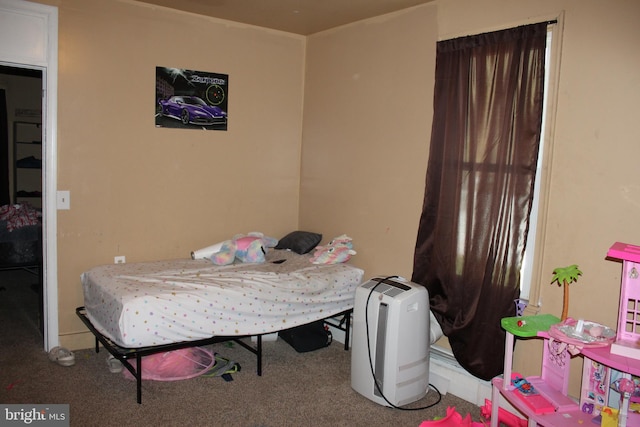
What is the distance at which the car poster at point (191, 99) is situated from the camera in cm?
380

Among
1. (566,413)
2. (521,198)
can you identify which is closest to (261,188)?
(521,198)

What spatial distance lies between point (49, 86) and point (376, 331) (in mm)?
2784

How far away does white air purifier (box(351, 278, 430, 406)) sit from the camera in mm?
2861

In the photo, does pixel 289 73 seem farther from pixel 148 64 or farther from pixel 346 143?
pixel 148 64

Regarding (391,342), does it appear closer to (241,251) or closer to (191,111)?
(241,251)

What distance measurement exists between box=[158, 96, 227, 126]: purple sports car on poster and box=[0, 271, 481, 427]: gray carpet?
1.88m

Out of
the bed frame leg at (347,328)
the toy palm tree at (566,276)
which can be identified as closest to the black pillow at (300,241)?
the bed frame leg at (347,328)

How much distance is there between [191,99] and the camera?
3.91m

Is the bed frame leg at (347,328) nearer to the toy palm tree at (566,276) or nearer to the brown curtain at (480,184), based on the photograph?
the brown curtain at (480,184)

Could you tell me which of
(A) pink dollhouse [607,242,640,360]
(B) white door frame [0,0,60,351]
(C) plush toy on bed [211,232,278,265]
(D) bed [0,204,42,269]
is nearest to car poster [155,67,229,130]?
(B) white door frame [0,0,60,351]

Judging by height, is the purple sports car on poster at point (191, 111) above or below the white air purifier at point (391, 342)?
above

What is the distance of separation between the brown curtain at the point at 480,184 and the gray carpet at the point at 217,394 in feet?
1.89

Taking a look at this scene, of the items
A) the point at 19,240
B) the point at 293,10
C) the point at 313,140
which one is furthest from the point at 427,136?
the point at 19,240

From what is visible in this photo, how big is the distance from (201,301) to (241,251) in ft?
2.81
